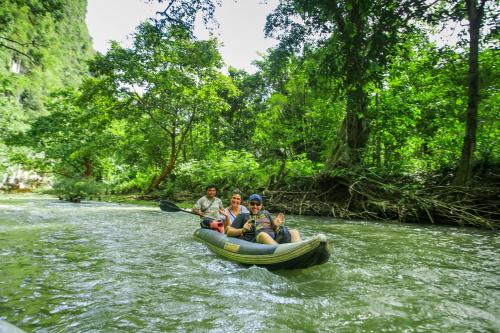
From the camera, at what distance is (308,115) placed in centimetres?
1430

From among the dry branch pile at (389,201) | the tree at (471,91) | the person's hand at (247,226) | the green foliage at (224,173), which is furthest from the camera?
the green foliage at (224,173)

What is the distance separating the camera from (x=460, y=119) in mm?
12070

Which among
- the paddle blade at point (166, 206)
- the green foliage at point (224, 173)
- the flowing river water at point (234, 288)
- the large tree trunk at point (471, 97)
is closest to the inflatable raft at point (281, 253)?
the flowing river water at point (234, 288)

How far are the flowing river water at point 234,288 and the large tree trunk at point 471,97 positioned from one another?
3.32m

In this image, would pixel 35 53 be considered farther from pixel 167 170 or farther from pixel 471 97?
pixel 471 97

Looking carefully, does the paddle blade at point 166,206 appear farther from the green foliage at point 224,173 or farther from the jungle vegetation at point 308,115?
the green foliage at point 224,173

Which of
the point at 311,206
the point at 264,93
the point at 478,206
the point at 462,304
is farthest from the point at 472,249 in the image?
the point at 264,93

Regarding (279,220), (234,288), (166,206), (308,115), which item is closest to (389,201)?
(308,115)

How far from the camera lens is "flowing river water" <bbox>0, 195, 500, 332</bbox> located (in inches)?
111

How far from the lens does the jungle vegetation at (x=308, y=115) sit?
6.96 m

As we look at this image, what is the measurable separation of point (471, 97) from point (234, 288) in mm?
8245

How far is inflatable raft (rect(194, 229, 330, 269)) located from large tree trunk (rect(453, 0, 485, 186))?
6.97m

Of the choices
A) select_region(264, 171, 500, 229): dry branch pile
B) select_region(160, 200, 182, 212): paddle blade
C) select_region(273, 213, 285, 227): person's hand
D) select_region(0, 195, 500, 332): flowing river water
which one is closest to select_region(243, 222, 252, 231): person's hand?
select_region(273, 213, 285, 227): person's hand

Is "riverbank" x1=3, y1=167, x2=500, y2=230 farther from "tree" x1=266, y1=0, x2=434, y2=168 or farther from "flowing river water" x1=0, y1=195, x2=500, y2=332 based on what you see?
"tree" x1=266, y1=0, x2=434, y2=168
